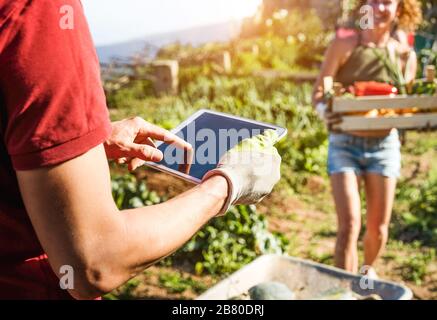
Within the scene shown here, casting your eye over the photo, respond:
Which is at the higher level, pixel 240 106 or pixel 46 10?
pixel 46 10

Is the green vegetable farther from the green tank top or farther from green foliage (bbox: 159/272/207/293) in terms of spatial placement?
green foliage (bbox: 159/272/207/293)

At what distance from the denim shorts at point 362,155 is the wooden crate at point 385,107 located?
10cm

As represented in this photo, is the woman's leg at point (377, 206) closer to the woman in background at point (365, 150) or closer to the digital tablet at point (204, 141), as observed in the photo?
the woman in background at point (365, 150)

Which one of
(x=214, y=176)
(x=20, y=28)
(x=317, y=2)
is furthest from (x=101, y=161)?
(x=317, y=2)

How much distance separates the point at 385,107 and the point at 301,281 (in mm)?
1241

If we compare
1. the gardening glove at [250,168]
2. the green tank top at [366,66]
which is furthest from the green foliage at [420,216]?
the gardening glove at [250,168]

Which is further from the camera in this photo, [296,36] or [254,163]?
[296,36]

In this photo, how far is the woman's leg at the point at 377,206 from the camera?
11.2 ft

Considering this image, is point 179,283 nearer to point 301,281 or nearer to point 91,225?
point 301,281

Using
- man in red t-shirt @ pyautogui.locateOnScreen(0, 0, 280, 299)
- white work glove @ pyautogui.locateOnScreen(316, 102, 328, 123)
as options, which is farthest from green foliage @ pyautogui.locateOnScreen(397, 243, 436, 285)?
man in red t-shirt @ pyautogui.locateOnScreen(0, 0, 280, 299)

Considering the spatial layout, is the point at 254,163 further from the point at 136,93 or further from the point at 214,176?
the point at 136,93

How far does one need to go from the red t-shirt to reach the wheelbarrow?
2.01m
